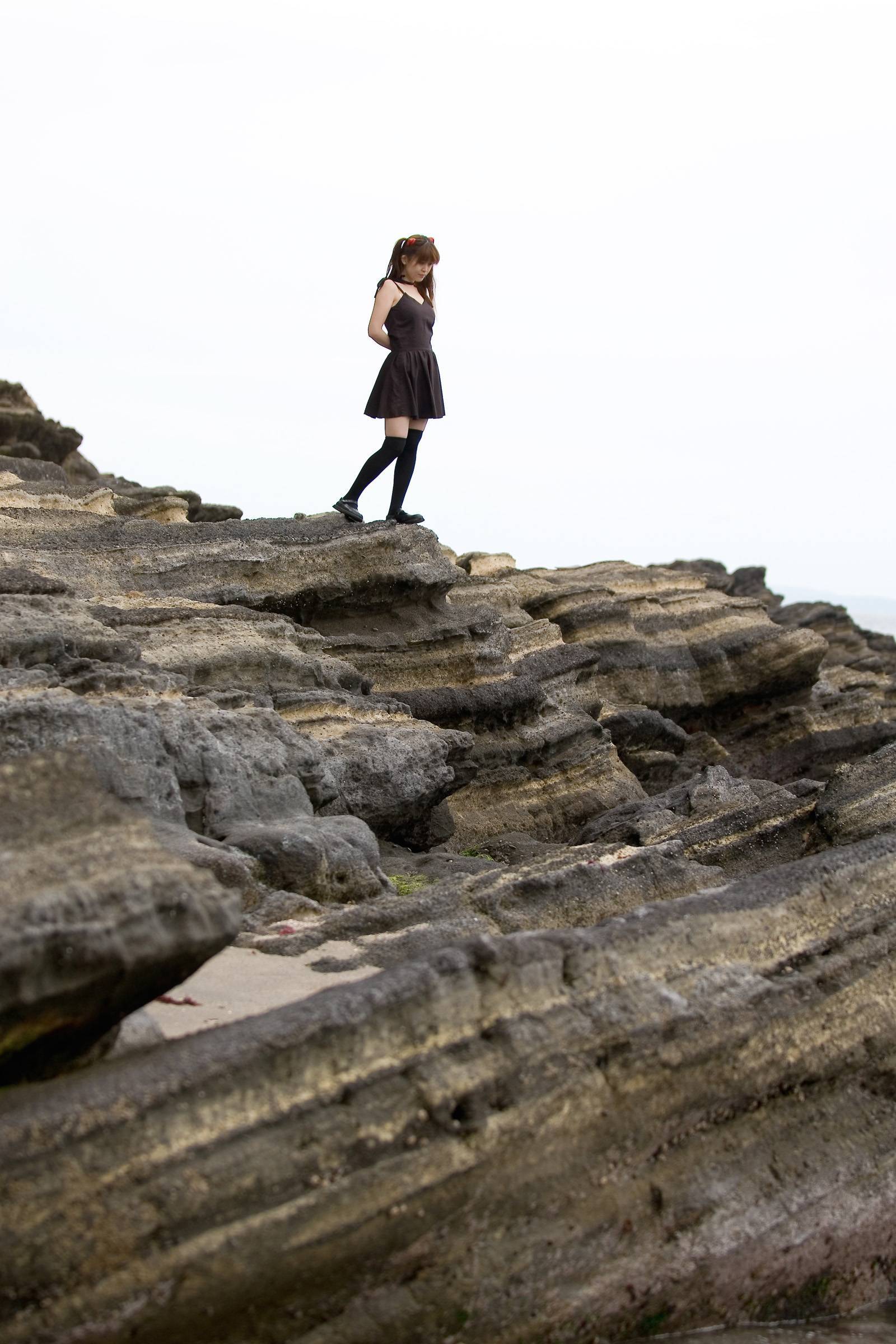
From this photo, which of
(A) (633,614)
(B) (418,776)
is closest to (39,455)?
(A) (633,614)

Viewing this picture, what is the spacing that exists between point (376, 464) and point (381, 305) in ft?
4.55

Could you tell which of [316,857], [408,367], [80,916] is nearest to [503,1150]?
[80,916]

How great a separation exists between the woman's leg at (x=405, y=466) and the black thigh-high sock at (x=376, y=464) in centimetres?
7

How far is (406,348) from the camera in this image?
474 inches

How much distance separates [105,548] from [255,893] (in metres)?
5.70

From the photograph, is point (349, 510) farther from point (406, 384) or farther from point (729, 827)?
point (729, 827)

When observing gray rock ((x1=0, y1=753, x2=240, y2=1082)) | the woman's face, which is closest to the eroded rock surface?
gray rock ((x1=0, y1=753, x2=240, y2=1082))

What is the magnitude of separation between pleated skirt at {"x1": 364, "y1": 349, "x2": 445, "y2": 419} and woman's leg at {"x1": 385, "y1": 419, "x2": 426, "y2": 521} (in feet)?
0.56

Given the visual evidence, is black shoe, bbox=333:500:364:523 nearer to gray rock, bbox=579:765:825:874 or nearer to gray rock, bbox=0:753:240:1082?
gray rock, bbox=579:765:825:874

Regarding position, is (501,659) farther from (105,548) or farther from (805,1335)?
(805,1335)

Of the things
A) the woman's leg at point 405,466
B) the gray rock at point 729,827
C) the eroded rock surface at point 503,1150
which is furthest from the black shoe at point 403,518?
the eroded rock surface at point 503,1150

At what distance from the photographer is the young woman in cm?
1190

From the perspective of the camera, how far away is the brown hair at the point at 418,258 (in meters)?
11.8

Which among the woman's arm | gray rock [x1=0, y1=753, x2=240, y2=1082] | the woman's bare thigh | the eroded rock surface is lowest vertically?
the eroded rock surface
